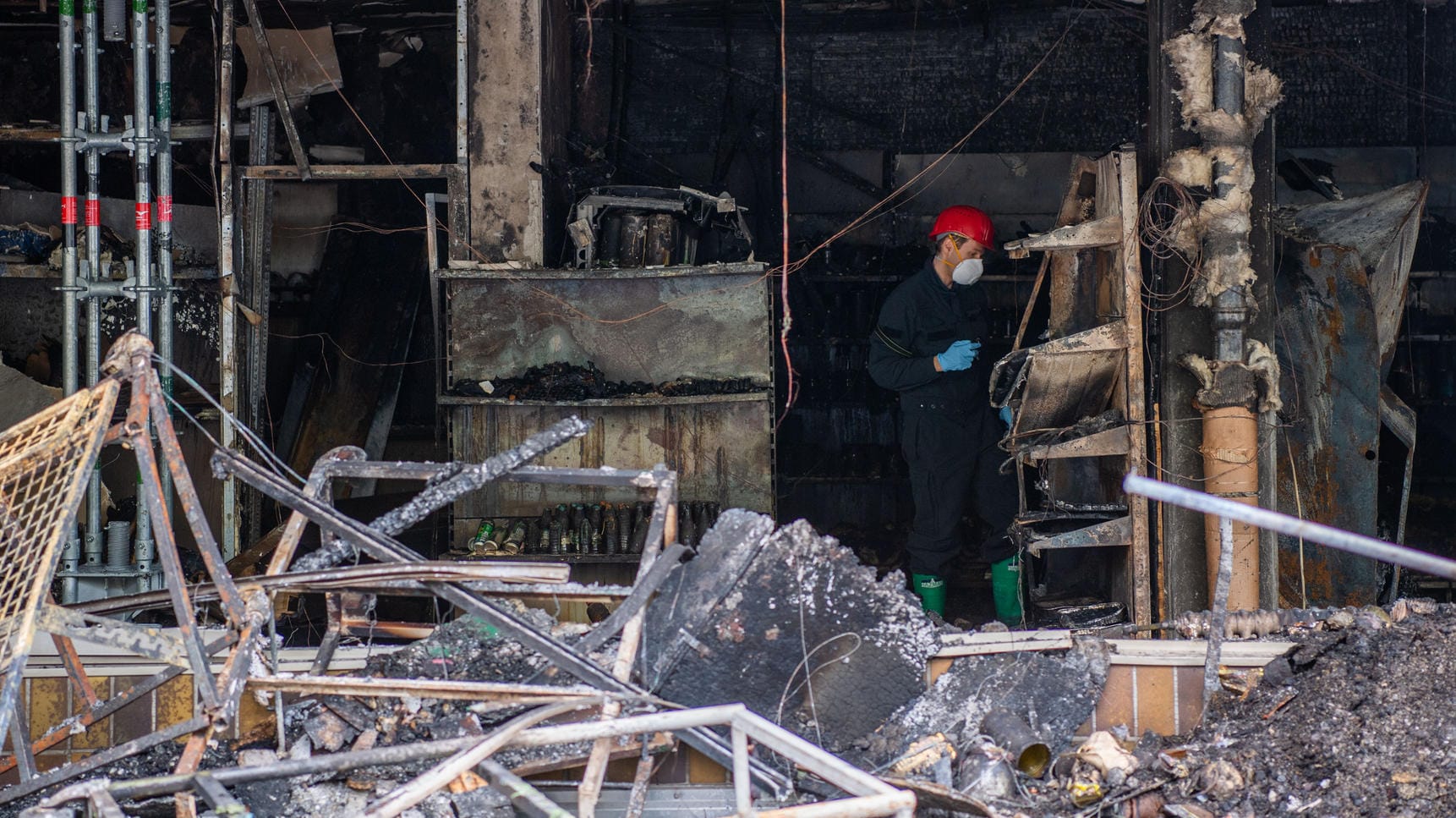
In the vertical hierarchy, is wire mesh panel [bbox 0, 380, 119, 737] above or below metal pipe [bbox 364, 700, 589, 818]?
above

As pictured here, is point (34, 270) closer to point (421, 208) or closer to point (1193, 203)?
point (421, 208)

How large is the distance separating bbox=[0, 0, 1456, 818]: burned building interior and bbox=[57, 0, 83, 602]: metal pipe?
0.08 ft

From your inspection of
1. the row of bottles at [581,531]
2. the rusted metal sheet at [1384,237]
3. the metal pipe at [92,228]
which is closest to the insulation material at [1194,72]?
the rusted metal sheet at [1384,237]

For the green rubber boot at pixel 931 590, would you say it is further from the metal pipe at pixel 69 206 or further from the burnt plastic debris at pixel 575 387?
the metal pipe at pixel 69 206

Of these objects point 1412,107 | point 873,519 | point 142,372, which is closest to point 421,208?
point 873,519

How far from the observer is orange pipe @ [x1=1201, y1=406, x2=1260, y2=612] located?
5398 mm

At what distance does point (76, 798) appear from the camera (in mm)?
3271

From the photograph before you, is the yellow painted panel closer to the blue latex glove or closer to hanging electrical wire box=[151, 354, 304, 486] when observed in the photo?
hanging electrical wire box=[151, 354, 304, 486]

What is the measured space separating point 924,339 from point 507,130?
8.24 ft

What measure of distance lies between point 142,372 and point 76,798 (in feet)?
3.61

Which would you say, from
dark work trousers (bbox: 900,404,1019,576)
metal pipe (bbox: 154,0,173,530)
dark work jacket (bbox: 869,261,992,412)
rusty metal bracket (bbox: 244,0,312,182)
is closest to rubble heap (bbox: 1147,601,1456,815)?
dark work trousers (bbox: 900,404,1019,576)

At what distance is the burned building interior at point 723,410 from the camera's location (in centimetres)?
370

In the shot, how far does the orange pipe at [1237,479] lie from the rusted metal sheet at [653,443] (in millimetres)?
2228

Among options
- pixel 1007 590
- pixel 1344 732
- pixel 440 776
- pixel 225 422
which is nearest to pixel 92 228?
pixel 225 422
